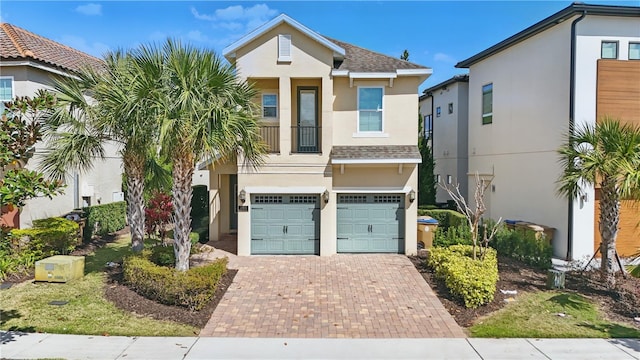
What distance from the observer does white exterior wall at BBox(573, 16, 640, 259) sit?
1389cm

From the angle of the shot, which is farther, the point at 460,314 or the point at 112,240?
the point at 112,240

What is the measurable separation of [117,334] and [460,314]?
7703 mm

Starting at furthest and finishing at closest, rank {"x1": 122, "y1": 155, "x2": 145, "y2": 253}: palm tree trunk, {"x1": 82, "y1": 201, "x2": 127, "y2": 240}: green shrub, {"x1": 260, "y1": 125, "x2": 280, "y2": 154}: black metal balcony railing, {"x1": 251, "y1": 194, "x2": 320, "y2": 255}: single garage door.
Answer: {"x1": 82, "y1": 201, "x2": 127, "y2": 240}: green shrub < {"x1": 260, "y1": 125, "x2": 280, "y2": 154}: black metal balcony railing < {"x1": 251, "y1": 194, "x2": 320, "y2": 255}: single garage door < {"x1": 122, "y1": 155, "x2": 145, "y2": 253}: palm tree trunk

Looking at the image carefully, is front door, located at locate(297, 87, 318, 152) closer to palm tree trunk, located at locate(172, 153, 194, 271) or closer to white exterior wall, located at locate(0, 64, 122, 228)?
palm tree trunk, located at locate(172, 153, 194, 271)

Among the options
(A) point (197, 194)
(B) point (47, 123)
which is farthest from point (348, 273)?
(A) point (197, 194)

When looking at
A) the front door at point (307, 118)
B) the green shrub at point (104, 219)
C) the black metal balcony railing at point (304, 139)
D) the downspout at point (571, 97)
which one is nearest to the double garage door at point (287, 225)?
the black metal balcony railing at point (304, 139)

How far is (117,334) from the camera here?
819 centimetres

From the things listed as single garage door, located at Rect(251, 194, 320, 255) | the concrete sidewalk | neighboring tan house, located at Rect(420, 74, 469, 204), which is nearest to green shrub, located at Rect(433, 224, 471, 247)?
single garage door, located at Rect(251, 194, 320, 255)

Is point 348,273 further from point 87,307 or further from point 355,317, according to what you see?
point 87,307

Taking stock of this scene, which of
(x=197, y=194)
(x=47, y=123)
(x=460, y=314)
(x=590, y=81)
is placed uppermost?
(x=590, y=81)

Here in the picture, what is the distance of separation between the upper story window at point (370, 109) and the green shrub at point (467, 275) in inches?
217

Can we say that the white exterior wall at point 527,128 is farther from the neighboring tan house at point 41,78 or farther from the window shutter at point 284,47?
the neighboring tan house at point 41,78

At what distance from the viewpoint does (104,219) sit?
58.5 ft

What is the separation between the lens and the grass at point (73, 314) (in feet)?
27.5
